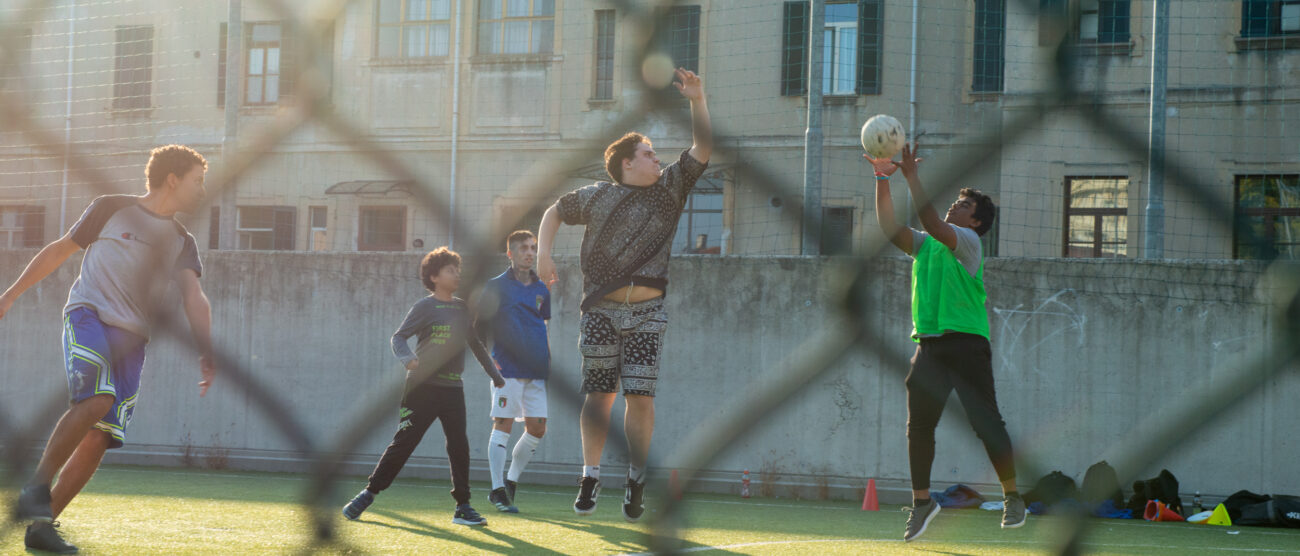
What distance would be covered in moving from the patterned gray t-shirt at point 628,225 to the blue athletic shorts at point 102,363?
1604 millimetres

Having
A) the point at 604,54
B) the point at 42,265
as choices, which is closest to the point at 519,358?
the point at 604,54

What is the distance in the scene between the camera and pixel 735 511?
726cm

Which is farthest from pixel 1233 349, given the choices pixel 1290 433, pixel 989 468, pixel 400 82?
pixel 400 82

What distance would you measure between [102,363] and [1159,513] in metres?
6.26

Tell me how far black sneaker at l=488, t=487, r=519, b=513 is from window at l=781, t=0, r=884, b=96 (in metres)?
Result: 2.77

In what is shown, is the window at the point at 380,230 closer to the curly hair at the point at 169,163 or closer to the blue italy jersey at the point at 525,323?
the blue italy jersey at the point at 525,323

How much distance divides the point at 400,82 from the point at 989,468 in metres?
4.83

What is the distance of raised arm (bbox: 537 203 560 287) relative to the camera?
13.0ft

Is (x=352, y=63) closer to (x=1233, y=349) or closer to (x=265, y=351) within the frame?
(x=265, y=351)

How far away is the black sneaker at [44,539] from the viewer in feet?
12.6

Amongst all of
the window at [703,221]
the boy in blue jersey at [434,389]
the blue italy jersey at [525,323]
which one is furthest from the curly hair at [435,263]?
the window at [703,221]

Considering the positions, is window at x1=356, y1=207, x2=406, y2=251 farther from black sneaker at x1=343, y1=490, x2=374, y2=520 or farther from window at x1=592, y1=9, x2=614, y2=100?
black sneaker at x1=343, y1=490, x2=374, y2=520

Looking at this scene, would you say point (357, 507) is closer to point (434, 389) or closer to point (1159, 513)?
point (434, 389)

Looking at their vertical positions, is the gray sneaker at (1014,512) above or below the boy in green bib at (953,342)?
below
